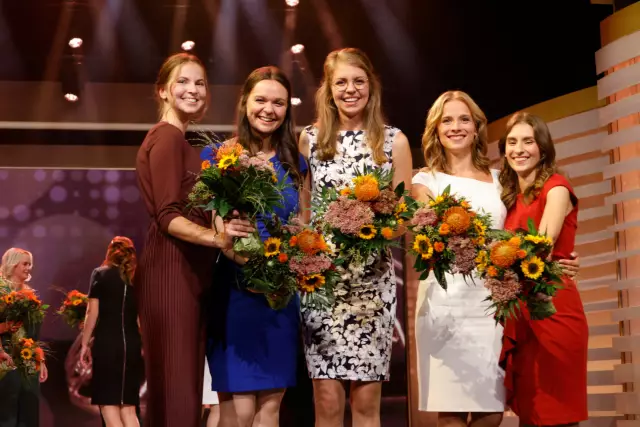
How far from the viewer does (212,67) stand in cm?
865

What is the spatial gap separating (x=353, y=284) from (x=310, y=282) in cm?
41

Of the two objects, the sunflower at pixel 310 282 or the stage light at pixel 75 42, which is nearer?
the sunflower at pixel 310 282

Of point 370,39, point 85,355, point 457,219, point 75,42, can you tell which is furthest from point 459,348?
point 75,42

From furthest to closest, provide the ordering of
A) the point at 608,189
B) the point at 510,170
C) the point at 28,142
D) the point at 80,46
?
the point at 28,142
the point at 80,46
the point at 608,189
the point at 510,170

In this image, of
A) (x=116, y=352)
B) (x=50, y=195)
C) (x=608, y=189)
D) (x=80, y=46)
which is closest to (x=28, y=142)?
(x=50, y=195)

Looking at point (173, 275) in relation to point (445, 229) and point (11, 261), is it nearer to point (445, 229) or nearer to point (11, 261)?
point (445, 229)

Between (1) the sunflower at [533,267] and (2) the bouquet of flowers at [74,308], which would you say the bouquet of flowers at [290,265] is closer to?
(1) the sunflower at [533,267]

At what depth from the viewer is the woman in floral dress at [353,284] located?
3355 mm

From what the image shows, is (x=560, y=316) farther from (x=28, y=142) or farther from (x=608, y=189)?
(x=28, y=142)

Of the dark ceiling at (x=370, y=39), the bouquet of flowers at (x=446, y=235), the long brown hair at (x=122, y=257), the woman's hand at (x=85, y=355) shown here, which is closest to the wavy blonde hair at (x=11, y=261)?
the long brown hair at (x=122, y=257)

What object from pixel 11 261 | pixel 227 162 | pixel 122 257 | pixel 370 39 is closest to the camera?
pixel 227 162

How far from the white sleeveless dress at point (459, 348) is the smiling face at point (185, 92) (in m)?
1.23

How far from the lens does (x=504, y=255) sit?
3303 millimetres

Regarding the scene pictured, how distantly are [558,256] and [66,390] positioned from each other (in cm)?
643
